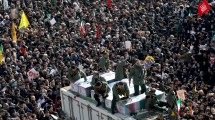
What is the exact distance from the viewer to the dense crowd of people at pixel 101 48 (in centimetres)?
2641

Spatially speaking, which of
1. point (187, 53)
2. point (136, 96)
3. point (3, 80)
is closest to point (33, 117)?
point (3, 80)

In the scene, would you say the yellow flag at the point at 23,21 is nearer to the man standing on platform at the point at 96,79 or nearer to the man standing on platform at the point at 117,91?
the man standing on platform at the point at 96,79

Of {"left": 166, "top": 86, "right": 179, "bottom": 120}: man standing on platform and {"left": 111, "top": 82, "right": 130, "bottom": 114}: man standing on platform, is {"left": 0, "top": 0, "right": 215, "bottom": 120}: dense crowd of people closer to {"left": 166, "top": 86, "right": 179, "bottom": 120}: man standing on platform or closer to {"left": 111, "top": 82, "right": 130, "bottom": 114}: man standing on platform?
{"left": 166, "top": 86, "right": 179, "bottom": 120}: man standing on platform

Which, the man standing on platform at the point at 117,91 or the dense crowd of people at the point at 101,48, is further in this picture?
the dense crowd of people at the point at 101,48

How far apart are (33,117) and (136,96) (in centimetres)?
628

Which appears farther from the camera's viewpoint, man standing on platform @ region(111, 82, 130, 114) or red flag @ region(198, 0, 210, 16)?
red flag @ region(198, 0, 210, 16)

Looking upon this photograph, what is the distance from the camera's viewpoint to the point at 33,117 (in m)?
25.2

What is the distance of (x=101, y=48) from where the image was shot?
3341 centimetres

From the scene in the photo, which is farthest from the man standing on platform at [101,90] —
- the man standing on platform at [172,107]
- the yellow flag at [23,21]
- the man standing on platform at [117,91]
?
the yellow flag at [23,21]

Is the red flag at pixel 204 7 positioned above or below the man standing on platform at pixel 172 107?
above

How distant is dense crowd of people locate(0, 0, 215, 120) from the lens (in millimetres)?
26406

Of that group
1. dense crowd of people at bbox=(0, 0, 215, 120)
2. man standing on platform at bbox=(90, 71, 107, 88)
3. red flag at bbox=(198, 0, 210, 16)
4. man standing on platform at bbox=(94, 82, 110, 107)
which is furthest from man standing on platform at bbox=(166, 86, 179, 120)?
red flag at bbox=(198, 0, 210, 16)

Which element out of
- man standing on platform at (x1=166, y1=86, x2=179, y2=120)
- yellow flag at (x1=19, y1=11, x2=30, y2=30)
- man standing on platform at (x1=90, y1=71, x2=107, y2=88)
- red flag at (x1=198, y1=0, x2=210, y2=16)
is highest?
red flag at (x1=198, y1=0, x2=210, y2=16)

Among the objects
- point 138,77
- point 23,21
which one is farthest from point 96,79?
point 23,21
